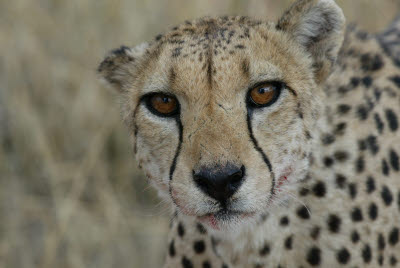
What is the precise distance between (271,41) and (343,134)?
0.42 metres

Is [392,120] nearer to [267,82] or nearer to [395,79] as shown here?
[395,79]

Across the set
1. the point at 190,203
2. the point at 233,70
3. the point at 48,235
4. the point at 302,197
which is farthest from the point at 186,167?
the point at 48,235

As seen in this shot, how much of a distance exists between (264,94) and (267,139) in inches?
5.6

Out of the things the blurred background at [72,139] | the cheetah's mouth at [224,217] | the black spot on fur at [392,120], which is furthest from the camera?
the blurred background at [72,139]

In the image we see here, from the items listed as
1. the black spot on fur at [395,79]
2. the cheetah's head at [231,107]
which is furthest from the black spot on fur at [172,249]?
the black spot on fur at [395,79]

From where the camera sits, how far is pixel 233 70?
213cm

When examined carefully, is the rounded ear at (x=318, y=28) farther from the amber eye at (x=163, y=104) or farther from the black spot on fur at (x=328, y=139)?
the amber eye at (x=163, y=104)

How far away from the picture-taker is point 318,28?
2.39 meters

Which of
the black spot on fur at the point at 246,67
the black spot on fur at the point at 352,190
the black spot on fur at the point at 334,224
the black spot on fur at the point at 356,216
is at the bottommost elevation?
the black spot on fur at the point at 334,224

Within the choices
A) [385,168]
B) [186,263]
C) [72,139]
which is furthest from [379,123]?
[72,139]

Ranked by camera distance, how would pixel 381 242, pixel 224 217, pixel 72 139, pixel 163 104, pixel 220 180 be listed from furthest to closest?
pixel 72 139 → pixel 381 242 → pixel 163 104 → pixel 224 217 → pixel 220 180

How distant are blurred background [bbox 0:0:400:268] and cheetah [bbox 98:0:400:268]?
1744 mm

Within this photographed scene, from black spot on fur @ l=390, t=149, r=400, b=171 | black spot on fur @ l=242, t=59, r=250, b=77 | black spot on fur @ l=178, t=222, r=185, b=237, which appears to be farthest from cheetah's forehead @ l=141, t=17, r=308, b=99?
black spot on fur @ l=178, t=222, r=185, b=237

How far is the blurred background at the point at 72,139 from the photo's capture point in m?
4.26
